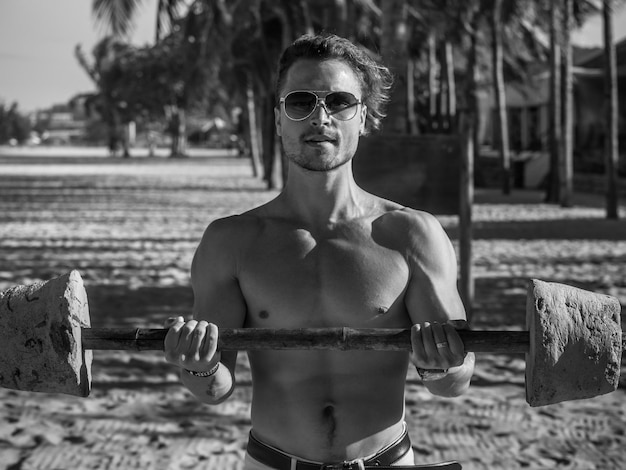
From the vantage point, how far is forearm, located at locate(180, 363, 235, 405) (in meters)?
2.19

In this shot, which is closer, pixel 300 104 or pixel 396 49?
pixel 300 104

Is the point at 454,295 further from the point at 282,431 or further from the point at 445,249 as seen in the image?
the point at 282,431

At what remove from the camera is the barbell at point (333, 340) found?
1937mm

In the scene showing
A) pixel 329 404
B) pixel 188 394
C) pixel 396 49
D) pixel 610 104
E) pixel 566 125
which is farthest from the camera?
pixel 566 125

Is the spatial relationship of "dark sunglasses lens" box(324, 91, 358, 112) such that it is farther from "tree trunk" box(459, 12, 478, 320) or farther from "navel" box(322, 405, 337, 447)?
"tree trunk" box(459, 12, 478, 320)

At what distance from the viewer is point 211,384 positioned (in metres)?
2.21

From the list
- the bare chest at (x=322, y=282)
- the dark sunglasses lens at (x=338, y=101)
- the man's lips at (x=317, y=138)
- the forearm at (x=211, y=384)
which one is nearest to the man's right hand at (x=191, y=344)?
the forearm at (x=211, y=384)

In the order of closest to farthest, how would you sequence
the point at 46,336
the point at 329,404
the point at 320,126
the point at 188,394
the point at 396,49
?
the point at 46,336 < the point at 320,126 < the point at 329,404 < the point at 188,394 < the point at 396,49

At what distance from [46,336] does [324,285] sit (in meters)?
0.70

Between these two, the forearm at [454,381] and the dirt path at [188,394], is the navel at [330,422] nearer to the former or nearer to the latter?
the forearm at [454,381]

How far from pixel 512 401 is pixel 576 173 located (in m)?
21.4

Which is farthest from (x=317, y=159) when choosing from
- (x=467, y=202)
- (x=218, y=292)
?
(x=467, y=202)

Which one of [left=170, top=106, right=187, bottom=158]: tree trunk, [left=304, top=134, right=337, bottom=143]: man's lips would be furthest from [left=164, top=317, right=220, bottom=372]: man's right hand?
[left=170, top=106, right=187, bottom=158]: tree trunk

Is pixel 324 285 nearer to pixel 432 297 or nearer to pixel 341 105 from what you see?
pixel 432 297
